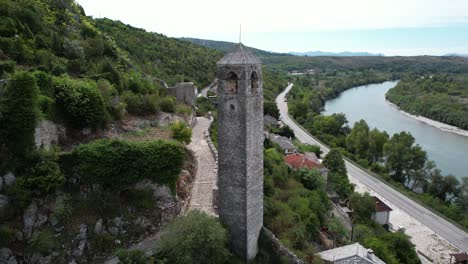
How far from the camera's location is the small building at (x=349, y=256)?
52.9ft

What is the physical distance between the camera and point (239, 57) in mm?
12641

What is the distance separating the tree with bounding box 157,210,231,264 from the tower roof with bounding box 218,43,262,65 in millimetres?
5401

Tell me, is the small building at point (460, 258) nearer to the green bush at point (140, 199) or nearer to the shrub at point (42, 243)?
the green bush at point (140, 199)

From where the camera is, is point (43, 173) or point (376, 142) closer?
point (43, 173)

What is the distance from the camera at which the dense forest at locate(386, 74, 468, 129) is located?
63003mm

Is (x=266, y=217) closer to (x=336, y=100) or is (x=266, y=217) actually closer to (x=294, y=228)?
(x=294, y=228)

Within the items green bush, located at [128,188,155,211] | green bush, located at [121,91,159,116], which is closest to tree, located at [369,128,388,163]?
green bush, located at [121,91,159,116]

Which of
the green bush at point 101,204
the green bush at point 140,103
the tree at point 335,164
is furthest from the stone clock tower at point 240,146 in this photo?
the tree at point 335,164

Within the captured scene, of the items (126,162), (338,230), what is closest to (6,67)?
(126,162)

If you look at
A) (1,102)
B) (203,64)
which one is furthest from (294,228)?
(203,64)

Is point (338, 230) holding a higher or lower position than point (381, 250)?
higher

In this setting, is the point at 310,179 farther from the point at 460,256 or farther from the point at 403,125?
the point at 403,125

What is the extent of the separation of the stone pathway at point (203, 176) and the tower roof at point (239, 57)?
630 cm

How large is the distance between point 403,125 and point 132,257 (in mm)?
59850
